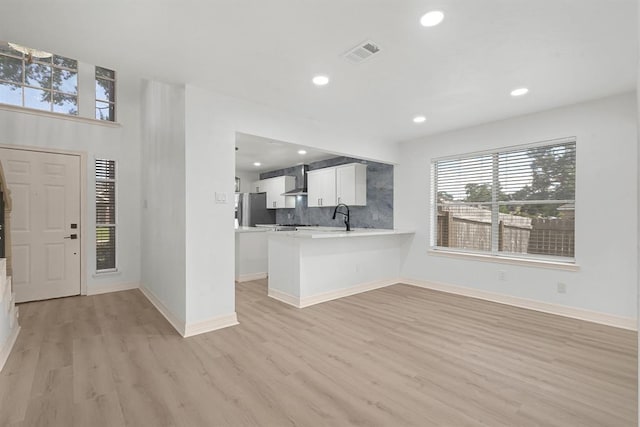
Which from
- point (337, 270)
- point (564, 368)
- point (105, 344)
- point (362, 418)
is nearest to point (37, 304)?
point (105, 344)

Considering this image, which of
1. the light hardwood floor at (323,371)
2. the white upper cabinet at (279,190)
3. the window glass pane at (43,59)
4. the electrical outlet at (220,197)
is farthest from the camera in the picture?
the white upper cabinet at (279,190)

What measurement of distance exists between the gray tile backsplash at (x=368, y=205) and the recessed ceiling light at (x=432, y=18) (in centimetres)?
360

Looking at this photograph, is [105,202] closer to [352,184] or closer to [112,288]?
[112,288]

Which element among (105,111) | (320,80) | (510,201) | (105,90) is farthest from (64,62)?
(510,201)

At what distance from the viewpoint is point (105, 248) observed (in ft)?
15.3

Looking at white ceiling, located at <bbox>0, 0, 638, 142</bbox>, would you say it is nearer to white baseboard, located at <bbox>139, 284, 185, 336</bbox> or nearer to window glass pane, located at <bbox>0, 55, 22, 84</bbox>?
white baseboard, located at <bbox>139, 284, 185, 336</bbox>

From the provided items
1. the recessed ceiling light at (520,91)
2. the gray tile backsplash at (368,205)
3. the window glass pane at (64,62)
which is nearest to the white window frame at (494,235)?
the gray tile backsplash at (368,205)

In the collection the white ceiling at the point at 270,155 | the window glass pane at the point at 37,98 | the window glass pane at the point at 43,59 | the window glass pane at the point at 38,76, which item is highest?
the window glass pane at the point at 43,59

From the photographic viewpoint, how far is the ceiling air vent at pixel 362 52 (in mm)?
2257

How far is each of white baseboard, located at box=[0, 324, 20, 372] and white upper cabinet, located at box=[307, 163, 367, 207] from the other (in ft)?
15.7

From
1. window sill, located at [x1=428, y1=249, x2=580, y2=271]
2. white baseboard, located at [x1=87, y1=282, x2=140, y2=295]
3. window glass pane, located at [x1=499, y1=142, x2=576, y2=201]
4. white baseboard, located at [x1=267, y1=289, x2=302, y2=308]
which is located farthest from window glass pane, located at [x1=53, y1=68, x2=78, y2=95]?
window glass pane, located at [x1=499, y1=142, x2=576, y2=201]

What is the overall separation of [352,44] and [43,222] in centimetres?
467

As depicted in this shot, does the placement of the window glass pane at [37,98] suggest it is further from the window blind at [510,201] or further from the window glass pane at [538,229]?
the window glass pane at [538,229]

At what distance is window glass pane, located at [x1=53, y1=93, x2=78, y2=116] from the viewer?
424cm
